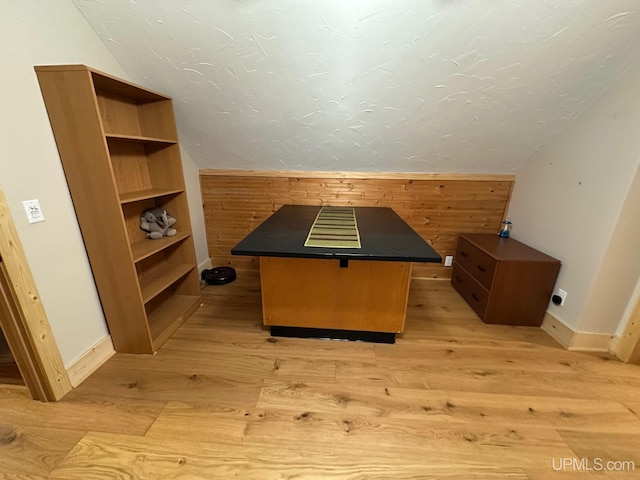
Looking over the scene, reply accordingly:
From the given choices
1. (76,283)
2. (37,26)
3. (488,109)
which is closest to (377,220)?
(488,109)

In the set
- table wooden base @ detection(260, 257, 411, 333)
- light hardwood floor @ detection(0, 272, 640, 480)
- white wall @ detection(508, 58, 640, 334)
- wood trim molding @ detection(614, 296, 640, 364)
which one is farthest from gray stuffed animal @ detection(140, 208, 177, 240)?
wood trim molding @ detection(614, 296, 640, 364)

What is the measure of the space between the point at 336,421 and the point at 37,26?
2423mm

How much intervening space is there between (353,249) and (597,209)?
5.38ft

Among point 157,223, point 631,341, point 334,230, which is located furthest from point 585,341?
point 157,223

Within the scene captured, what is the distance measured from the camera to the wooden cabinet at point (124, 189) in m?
1.35

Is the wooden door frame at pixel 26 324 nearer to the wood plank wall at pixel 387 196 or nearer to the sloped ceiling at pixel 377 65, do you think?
the sloped ceiling at pixel 377 65

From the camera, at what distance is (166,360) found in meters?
1.74

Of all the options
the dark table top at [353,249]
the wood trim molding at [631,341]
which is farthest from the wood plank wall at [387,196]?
the wood trim molding at [631,341]

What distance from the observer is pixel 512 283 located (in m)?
2.05

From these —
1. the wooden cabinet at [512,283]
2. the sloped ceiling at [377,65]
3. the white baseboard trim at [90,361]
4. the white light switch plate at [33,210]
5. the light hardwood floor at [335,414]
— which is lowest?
the light hardwood floor at [335,414]

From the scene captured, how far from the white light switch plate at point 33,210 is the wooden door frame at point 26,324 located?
9cm

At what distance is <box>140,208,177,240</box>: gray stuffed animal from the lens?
2.04 meters

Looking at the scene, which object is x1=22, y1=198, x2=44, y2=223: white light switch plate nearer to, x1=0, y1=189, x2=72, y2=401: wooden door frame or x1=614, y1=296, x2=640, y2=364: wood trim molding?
x1=0, y1=189, x2=72, y2=401: wooden door frame

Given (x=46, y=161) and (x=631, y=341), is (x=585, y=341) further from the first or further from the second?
(x=46, y=161)
